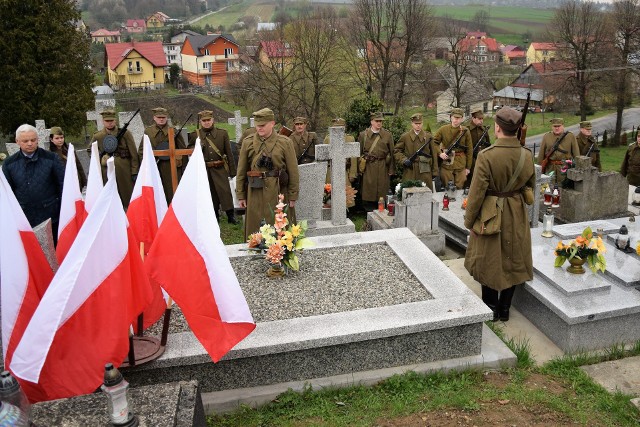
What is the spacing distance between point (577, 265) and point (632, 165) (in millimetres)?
6270

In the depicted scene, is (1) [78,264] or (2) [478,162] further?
(2) [478,162]

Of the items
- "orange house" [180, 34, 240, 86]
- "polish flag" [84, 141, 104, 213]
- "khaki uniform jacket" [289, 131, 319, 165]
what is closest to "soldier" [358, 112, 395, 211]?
"khaki uniform jacket" [289, 131, 319, 165]

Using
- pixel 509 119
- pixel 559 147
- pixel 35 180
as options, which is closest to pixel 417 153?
pixel 559 147

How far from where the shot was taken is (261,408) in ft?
16.1

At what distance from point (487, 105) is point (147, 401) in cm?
4654

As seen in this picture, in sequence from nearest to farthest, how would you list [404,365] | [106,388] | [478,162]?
1. [106,388]
2. [404,365]
3. [478,162]

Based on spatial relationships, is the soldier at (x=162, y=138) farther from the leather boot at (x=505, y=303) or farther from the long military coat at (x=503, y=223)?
the leather boot at (x=505, y=303)

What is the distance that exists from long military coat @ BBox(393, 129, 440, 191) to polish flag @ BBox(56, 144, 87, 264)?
6.13 meters

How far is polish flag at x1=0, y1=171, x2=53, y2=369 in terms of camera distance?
13.4 feet

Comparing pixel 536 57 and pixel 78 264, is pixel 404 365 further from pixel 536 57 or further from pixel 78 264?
pixel 536 57

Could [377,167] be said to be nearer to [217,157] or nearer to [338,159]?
[338,159]

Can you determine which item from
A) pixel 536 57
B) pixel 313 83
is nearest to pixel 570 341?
pixel 313 83

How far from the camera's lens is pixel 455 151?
1058 cm

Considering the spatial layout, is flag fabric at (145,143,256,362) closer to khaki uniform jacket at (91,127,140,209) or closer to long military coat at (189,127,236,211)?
long military coat at (189,127,236,211)
